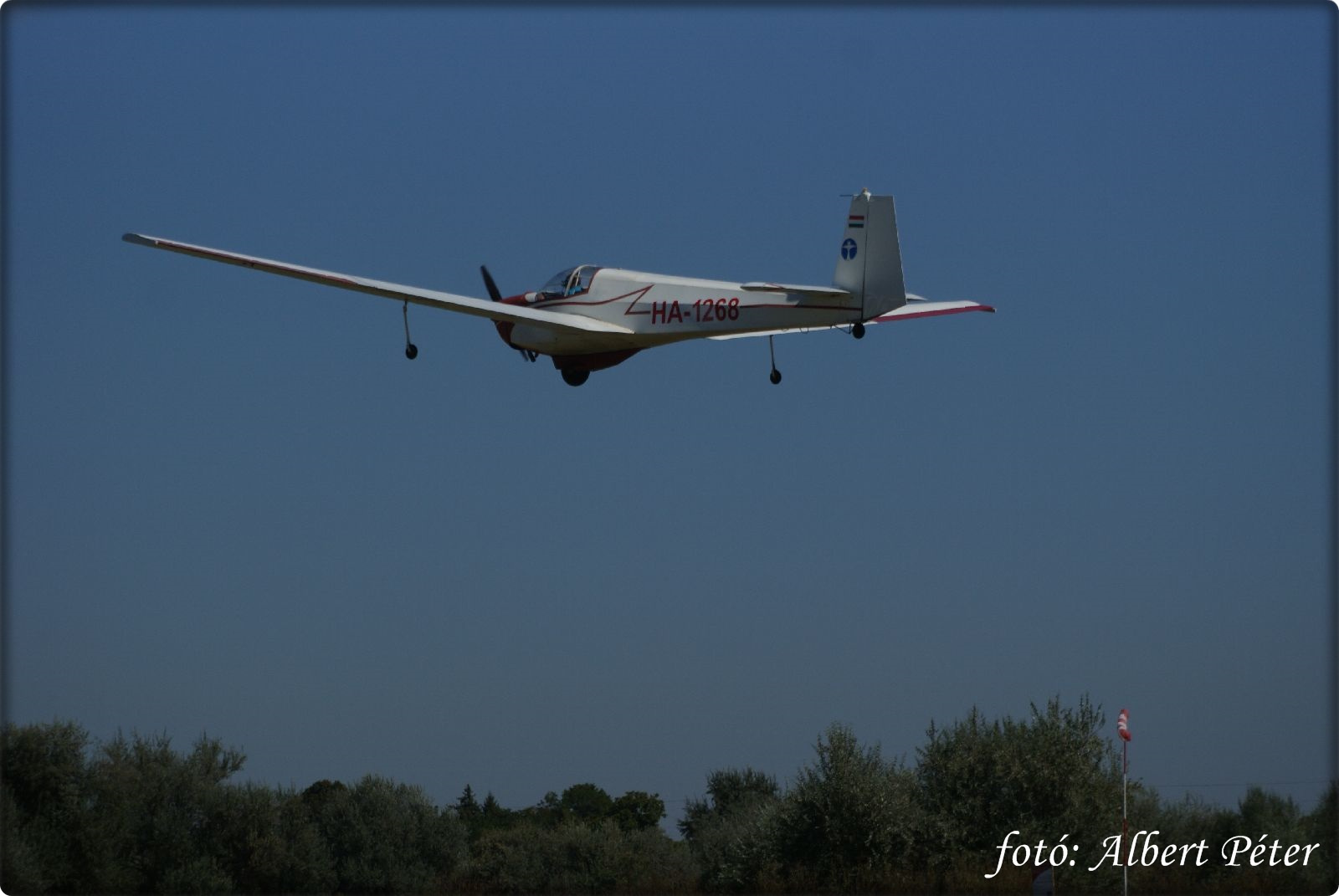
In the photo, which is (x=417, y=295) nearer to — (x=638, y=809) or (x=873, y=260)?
(x=873, y=260)

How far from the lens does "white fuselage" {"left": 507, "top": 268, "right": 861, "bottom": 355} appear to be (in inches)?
1232

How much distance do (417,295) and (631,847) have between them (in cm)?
2603

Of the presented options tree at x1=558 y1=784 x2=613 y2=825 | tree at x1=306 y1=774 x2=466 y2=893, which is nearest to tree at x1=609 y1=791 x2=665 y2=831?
tree at x1=558 y1=784 x2=613 y2=825

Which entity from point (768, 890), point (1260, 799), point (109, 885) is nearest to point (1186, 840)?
point (1260, 799)

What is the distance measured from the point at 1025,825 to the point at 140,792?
25334mm

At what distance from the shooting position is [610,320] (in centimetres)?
3469

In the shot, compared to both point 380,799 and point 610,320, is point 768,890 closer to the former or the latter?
point 380,799

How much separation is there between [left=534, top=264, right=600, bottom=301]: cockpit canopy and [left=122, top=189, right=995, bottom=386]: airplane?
2 cm

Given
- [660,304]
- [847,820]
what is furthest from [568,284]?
[847,820]

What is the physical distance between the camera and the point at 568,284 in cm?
3612

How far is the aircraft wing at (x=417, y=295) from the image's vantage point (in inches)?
1324

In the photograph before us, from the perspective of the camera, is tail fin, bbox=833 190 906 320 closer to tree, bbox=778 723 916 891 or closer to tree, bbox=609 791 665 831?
tree, bbox=778 723 916 891

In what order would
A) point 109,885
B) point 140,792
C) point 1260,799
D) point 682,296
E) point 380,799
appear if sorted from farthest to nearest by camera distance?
point 380,799 < point 140,792 < point 109,885 < point 1260,799 < point 682,296

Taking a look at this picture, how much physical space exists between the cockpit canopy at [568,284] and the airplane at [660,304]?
0.08ft
